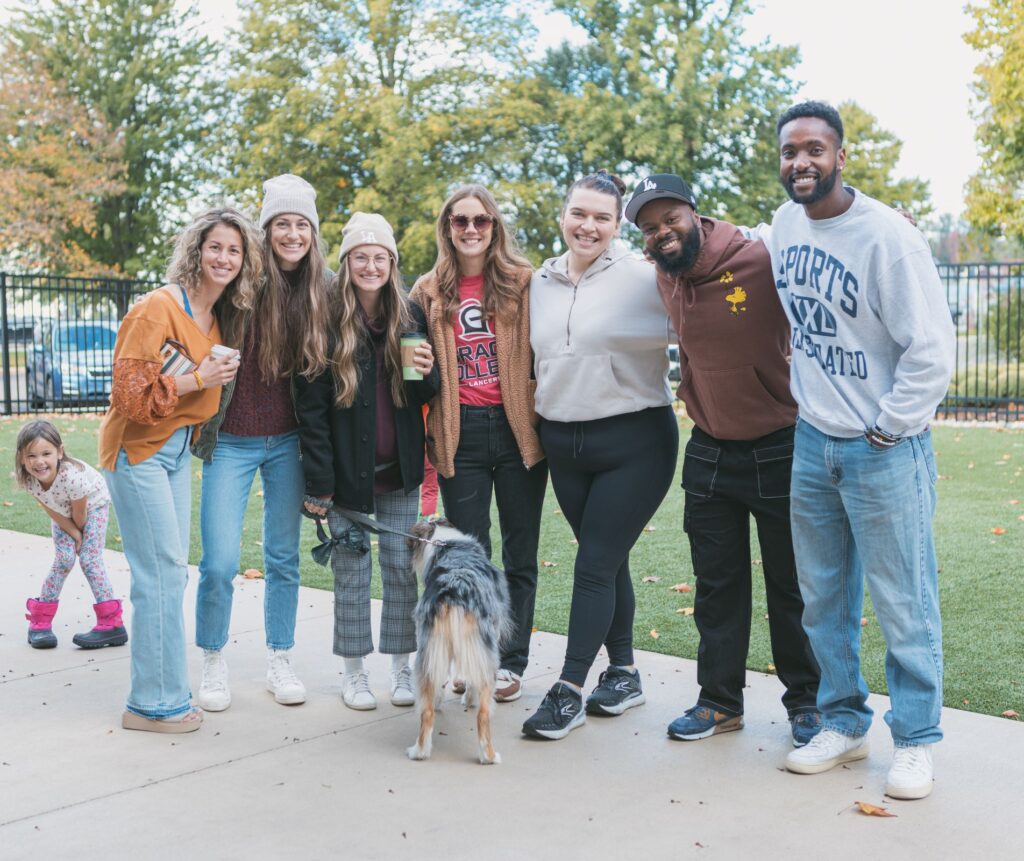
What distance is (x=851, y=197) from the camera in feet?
11.6

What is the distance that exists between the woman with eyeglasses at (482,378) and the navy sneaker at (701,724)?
81 centimetres

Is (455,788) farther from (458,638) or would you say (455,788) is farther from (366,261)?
(366,261)

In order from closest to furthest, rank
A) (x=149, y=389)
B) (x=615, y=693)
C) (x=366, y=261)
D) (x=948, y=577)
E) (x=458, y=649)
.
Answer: (x=458, y=649), (x=149, y=389), (x=366, y=261), (x=615, y=693), (x=948, y=577)

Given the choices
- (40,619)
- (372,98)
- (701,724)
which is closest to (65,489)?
(40,619)

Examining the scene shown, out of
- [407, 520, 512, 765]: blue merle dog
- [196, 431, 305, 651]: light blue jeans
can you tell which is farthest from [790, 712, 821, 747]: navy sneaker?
[196, 431, 305, 651]: light blue jeans

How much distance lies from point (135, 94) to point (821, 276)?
33.7 meters

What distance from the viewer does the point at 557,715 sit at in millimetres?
4203

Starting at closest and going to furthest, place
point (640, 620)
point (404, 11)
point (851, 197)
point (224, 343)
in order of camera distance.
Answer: point (851, 197)
point (224, 343)
point (640, 620)
point (404, 11)

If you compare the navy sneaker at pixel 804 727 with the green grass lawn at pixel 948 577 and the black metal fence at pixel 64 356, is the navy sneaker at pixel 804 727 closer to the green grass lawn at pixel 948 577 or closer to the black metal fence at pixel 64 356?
the green grass lawn at pixel 948 577

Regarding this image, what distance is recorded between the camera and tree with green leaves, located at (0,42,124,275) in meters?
28.7

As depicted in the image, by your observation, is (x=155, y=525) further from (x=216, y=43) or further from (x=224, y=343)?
(x=216, y=43)

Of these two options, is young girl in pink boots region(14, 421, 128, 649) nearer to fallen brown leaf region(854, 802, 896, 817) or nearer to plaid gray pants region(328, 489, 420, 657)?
plaid gray pants region(328, 489, 420, 657)

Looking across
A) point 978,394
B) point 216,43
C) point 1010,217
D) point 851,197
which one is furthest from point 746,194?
point 851,197

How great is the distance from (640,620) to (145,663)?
2703 millimetres
